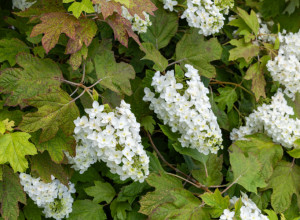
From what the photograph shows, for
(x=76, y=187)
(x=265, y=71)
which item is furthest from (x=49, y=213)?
(x=265, y=71)

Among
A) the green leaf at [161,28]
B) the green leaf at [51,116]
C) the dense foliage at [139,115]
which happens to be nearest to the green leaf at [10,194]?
the dense foliage at [139,115]

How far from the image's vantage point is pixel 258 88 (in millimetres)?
2451

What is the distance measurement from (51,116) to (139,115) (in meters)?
0.68

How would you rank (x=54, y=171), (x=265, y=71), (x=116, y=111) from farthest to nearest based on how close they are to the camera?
(x=265, y=71) < (x=54, y=171) < (x=116, y=111)

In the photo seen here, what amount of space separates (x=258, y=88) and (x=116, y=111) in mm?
1142

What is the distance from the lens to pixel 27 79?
1.85 meters

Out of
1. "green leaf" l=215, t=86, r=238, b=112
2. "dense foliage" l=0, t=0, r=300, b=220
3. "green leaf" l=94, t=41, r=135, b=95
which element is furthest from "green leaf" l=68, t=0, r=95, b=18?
"green leaf" l=215, t=86, r=238, b=112

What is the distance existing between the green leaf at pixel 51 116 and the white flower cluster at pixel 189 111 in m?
0.53

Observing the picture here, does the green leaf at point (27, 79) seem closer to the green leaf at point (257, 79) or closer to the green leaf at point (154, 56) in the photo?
the green leaf at point (154, 56)

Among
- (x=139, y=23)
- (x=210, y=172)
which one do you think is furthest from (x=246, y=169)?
(x=139, y=23)

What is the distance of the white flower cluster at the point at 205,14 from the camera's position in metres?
2.33

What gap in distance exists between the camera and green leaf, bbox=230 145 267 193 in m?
2.17

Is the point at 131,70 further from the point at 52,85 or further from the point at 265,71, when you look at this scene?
the point at 265,71

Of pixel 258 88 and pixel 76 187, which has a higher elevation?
pixel 258 88
